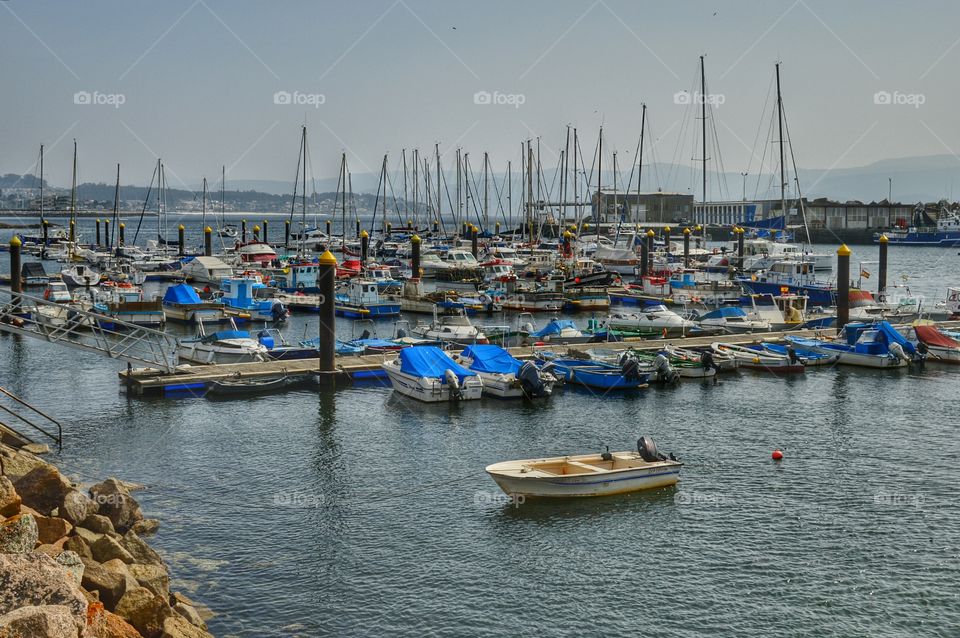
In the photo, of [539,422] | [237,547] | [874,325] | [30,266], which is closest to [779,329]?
[874,325]

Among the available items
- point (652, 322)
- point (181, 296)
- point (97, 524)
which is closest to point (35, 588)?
point (97, 524)

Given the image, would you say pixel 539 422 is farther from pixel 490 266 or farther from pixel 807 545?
pixel 490 266

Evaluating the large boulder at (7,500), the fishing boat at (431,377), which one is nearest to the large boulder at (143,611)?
the large boulder at (7,500)

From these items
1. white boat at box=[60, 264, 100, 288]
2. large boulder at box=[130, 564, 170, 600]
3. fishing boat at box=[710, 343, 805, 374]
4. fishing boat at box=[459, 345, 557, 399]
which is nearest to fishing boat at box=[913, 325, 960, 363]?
fishing boat at box=[710, 343, 805, 374]

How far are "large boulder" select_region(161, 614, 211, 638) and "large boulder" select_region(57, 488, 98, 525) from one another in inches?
163

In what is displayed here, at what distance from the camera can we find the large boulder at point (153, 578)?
18594 mm

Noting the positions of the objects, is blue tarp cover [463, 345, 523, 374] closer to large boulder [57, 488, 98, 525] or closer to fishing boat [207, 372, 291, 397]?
fishing boat [207, 372, 291, 397]

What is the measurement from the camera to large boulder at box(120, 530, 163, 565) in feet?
67.3

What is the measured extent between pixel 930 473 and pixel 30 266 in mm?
81765

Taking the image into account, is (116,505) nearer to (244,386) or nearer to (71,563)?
(71,563)

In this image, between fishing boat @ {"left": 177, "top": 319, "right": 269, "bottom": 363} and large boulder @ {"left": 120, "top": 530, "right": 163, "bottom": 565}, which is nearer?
large boulder @ {"left": 120, "top": 530, "right": 163, "bottom": 565}

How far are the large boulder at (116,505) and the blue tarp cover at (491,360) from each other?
1871cm

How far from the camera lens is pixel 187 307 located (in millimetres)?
64250

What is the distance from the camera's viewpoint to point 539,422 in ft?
118
